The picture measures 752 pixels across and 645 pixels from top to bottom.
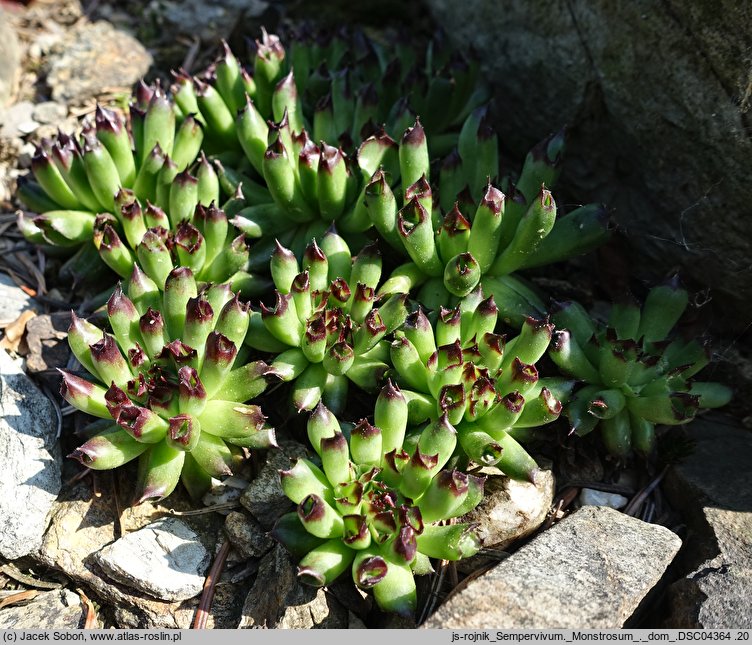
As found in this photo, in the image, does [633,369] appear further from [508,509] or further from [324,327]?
A: [324,327]

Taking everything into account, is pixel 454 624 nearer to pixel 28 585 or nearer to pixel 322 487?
pixel 322 487

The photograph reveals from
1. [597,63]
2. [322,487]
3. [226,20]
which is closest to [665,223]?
[597,63]

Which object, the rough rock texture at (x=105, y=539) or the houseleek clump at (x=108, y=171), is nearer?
the rough rock texture at (x=105, y=539)

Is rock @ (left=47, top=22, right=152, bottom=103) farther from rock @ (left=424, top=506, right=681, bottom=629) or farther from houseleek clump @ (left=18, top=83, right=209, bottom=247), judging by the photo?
rock @ (left=424, top=506, right=681, bottom=629)

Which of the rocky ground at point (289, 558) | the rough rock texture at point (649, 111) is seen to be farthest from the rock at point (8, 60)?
the rough rock texture at point (649, 111)

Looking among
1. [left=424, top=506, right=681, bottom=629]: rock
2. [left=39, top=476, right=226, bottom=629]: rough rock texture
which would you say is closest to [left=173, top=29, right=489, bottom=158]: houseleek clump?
[left=39, top=476, right=226, bottom=629]: rough rock texture

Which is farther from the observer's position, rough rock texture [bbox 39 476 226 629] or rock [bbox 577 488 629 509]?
rock [bbox 577 488 629 509]

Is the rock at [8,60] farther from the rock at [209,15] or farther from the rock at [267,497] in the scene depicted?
the rock at [267,497]
